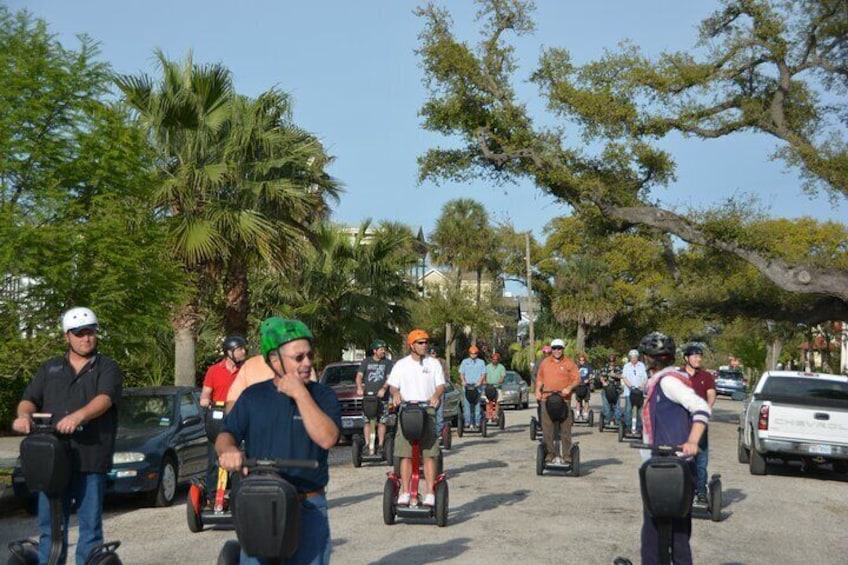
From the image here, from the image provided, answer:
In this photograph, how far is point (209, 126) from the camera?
21922 mm

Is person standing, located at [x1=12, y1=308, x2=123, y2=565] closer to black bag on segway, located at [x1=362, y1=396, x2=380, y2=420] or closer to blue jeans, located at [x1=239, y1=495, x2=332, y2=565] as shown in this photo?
blue jeans, located at [x1=239, y1=495, x2=332, y2=565]

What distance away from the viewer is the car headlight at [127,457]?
13227 millimetres

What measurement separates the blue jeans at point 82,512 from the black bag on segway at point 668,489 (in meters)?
3.38

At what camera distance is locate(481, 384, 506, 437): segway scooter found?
85.6 ft

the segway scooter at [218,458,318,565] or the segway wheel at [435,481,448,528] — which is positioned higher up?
the segway scooter at [218,458,318,565]

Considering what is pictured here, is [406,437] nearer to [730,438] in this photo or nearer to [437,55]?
[730,438]

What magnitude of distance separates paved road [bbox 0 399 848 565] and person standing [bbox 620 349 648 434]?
18.4ft

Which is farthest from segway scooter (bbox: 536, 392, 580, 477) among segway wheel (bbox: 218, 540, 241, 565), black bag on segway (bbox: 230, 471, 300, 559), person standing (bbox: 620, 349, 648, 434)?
black bag on segway (bbox: 230, 471, 300, 559)

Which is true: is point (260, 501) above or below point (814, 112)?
below

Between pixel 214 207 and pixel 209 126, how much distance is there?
1637mm

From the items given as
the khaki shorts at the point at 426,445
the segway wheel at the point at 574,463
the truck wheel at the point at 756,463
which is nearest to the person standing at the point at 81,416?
the khaki shorts at the point at 426,445

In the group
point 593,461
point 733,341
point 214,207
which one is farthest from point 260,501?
point 733,341

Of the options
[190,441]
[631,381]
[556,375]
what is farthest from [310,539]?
[631,381]

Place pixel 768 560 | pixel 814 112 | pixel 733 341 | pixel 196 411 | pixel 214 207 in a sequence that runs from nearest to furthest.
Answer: pixel 768 560 < pixel 196 411 < pixel 214 207 < pixel 814 112 < pixel 733 341
